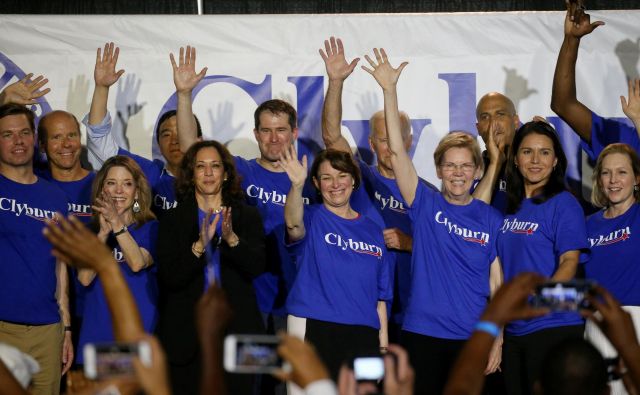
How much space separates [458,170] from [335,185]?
0.62m

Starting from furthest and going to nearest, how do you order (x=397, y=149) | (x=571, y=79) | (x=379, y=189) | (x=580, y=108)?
(x=379, y=189) → (x=580, y=108) → (x=571, y=79) → (x=397, y=149)

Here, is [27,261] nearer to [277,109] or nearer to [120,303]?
[277,109]

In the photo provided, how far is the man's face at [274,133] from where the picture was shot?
5.38 meters

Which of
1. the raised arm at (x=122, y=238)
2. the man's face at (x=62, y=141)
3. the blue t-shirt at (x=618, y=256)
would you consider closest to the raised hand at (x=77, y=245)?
the raised arm at (x=122, y=238)

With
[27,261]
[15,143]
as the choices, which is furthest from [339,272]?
[15,143]

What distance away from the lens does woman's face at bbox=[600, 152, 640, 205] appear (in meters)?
4.99

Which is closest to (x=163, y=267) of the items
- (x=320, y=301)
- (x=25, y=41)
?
(x=320, y=301)

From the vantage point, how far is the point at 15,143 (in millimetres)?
5027

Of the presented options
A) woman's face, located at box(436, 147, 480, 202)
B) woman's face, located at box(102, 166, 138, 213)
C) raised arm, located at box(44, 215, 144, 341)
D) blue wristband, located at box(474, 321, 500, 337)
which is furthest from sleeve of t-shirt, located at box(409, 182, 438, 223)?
raised arm, located at box(44, 215, 144, 341)

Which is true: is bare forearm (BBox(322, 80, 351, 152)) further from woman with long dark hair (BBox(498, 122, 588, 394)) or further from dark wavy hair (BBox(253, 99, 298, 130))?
woman with long dark hair (BBox(498, 122, 588, 394))

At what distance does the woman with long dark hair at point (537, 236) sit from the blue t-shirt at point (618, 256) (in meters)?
0.32

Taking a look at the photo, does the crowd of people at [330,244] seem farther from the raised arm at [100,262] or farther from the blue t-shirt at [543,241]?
the raised arm at [100,262]

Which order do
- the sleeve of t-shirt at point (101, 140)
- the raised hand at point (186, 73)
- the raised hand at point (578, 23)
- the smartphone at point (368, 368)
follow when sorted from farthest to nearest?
the sleeve of t-shirt at point (101, 140)
the raised hand at point (186, 73)
the raised hand at point (578, 23)
the smartphone at point (368, 368)

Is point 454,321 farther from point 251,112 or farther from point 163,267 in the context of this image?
point 251,112
